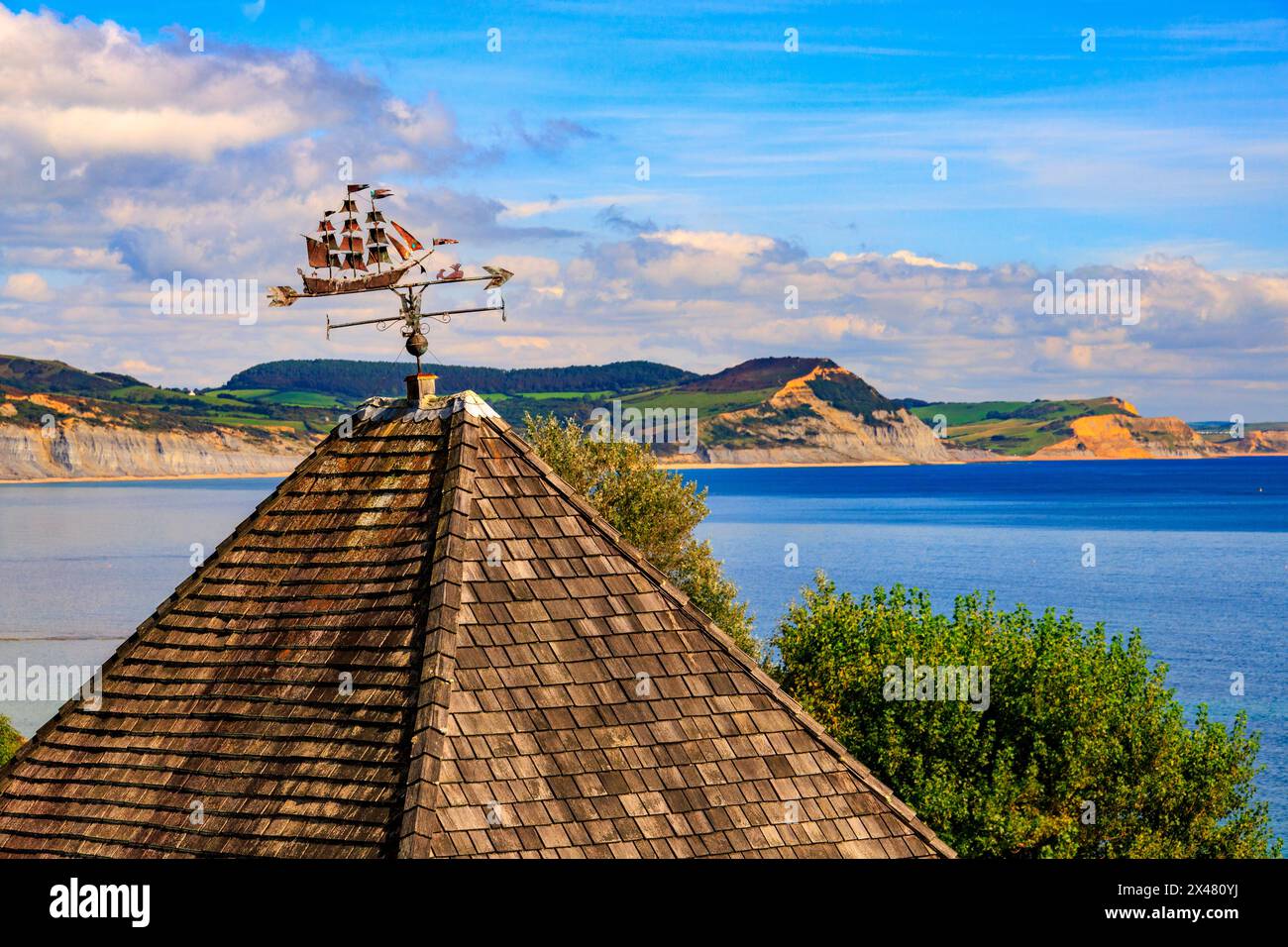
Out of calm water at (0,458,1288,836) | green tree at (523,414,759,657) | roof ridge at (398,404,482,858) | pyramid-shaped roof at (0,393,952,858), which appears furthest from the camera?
calm water at (0,458,1288,836)

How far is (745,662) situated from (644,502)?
37.1 metres

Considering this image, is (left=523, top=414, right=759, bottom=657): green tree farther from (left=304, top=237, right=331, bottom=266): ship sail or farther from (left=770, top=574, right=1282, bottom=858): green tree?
(left=304, top=237, right=331, bottom=266): ship sail

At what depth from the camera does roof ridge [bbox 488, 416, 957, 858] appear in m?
11.1

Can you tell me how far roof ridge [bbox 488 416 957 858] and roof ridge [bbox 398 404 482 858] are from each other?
0.53 meters

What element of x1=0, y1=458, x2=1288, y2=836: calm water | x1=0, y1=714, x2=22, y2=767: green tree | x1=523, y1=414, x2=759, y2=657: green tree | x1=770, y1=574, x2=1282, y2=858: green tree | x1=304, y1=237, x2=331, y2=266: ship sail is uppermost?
x1=304, y1=237, x2=331, y2=266: ship sail

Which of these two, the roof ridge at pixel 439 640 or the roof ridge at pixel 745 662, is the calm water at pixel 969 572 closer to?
the roof ridge at pixel 745 662

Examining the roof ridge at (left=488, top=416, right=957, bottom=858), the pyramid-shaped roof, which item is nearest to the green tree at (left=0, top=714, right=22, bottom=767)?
the pyramid-shaped roof

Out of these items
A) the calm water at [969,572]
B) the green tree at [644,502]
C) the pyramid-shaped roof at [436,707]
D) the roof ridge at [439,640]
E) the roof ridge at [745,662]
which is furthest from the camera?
the calm water at [969,572]

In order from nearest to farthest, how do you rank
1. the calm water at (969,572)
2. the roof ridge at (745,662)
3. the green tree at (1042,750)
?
the roof ridge at (745,662) → the green tree at (1042,750) → the calm water at (969,572)

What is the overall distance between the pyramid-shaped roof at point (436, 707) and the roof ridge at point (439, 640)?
0.02m

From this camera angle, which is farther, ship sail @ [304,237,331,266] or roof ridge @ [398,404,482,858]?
ship sail @ [304,237,331,266]

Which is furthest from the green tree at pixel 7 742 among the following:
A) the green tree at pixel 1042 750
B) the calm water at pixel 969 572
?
the green tree at pixel 1042 750

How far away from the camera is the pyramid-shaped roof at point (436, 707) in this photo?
9789 mm

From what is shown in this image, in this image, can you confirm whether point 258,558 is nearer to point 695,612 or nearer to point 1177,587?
point 695,612
